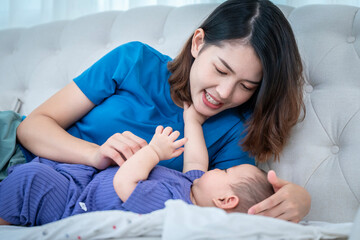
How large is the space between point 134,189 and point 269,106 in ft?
1.97

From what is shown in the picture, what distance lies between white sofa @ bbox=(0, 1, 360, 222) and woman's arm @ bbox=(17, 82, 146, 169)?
0.48 meters

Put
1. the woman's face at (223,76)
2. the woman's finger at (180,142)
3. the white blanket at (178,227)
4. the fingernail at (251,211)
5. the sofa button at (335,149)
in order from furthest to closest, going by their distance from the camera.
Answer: the sofa button at (335,149) → the woman's face at (223,76) → the woman's finger at (180,142) → the fingernail at (251,211) → the white blanket at (178,227)

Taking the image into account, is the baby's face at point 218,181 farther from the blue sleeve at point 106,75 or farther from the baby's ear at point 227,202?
the blue sleeve at point 106,75

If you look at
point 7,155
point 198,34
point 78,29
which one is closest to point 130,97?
point 198,34

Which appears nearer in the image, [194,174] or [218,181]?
[218,181]

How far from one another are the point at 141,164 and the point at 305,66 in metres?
0.76

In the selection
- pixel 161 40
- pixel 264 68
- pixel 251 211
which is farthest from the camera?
pixel 161 40

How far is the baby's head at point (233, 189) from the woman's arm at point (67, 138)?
0.71 feet

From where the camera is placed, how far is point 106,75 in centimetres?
125

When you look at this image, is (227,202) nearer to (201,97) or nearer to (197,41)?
(201,97)

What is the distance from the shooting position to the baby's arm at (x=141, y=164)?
890 mm

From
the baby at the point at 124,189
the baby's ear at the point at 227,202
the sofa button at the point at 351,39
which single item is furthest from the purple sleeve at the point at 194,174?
the sofa button at the point at 351,39

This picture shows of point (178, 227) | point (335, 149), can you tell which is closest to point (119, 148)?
point (178, 227)

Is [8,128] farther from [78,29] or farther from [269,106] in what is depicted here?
[269,106]
